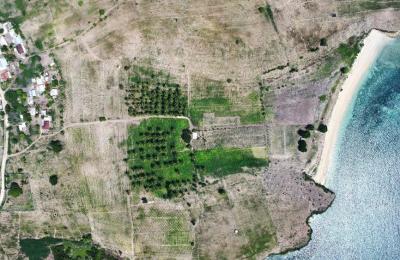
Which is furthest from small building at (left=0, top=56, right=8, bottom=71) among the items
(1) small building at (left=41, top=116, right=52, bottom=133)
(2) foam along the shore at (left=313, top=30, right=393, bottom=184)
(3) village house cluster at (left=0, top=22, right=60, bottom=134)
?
(2) foam along the shore at (left=313, top=30, right=393, bottom=184)

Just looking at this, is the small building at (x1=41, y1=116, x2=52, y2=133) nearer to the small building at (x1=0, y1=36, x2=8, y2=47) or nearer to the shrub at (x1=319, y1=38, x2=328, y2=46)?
the small building at (x1=0, y1=36, x2=8, y2=47)

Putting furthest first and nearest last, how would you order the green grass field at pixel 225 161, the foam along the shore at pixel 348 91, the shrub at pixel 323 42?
1. the foam along the shore at pixel 348 91
2. the green grass field at pixel 225 161
3. the shrub at pixel 323 42

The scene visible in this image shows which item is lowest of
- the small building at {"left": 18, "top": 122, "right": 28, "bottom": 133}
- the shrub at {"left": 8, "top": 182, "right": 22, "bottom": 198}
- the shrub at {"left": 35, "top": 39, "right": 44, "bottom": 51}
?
the shrub at {"left": 8, "top": 182, "right": 22, "bottom": 198}

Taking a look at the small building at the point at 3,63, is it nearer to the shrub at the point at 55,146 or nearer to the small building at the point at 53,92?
the small building at the point at 53,92

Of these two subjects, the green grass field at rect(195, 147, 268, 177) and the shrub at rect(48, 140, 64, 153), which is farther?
the green grass field at rect(195, 147, 268, 177)

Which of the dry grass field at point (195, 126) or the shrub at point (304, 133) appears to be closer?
the dry grass field at point (195, 126)

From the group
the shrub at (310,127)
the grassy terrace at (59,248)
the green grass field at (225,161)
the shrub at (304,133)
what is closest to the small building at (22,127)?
the grassy terrace at (59,248)

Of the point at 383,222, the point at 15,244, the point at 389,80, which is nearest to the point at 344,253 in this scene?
the point at 383,222
